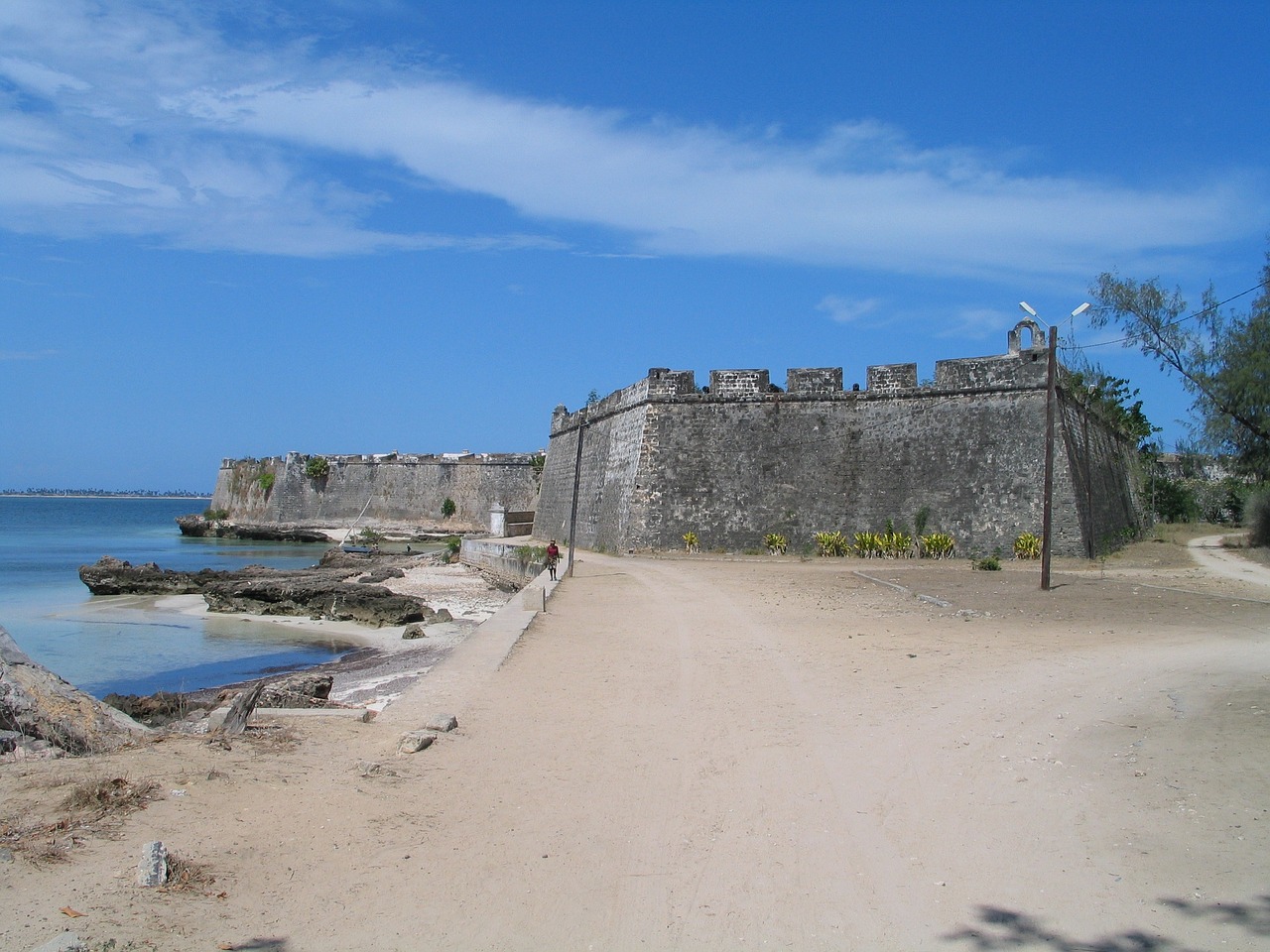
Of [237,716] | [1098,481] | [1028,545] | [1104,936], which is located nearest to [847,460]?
[1028,545]

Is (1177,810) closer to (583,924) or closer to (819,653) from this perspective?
(583,924)

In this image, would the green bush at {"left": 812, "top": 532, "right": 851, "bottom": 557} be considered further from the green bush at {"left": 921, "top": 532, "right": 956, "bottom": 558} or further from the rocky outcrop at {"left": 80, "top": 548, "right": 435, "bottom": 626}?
the rocky outcrop at {"left": 80, "top": 548, "right": 435, "bottom": 626}

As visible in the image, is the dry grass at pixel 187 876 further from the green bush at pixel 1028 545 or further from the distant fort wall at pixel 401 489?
the distant fort wall at pixel 401 489

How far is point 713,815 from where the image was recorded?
5.10 m

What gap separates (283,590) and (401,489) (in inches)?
1271

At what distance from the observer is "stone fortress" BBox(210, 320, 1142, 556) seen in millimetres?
21062

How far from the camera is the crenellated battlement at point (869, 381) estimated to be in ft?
69.7

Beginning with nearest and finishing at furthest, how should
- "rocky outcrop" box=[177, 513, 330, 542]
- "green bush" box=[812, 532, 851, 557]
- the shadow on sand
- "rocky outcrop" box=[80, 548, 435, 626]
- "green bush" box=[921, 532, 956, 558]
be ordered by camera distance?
1. the shadow on sand
2. "rocky outcrop" box=[80, 548, 435, 626]
3. "green bush" box=[921, 532, 956, 558]
4. "green bush" box=[812, 532, 851, 557]
5. "rocky outcrop" box=[177, 513, 330, 542]

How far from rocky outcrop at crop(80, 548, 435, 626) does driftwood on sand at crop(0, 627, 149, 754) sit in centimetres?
1306

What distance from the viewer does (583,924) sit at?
3.84 meters

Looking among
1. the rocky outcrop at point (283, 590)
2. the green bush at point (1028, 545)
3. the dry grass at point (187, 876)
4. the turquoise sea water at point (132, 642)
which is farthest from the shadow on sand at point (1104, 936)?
the green bush at point (1028, 545)

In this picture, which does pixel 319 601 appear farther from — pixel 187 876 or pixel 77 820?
pixel 187 876

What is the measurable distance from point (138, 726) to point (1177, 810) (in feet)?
22.0

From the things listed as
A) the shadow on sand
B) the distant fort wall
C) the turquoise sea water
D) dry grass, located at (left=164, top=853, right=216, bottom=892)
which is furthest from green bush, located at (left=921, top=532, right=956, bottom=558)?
the distant fort wall
